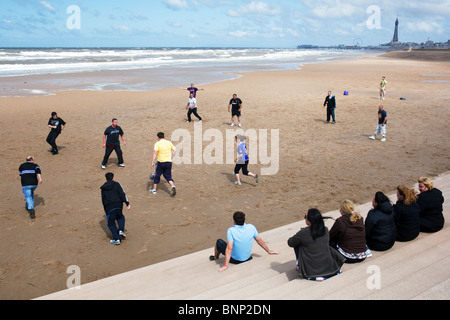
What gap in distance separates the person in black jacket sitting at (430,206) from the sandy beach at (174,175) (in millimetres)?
2647

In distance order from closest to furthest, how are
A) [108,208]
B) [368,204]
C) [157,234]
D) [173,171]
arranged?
[108,208] → [157,234] → [368,204] → [173,171]

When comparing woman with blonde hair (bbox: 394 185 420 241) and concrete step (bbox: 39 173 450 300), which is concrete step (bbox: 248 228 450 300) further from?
woman with blonde hair (bbox: 394 185 420 241)

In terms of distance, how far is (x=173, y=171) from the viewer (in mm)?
11266

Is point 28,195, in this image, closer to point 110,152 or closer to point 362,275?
point 110,152

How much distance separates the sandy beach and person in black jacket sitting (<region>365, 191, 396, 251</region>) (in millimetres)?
2526

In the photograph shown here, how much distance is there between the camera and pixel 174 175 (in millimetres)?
10914

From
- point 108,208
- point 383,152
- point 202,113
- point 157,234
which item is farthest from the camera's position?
point 202,113

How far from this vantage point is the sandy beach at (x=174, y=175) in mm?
6762

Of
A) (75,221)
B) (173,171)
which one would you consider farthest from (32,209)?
(173,171)

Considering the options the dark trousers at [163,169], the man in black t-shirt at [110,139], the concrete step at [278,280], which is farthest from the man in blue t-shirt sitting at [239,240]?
the man in black t-shirt at [110,139]

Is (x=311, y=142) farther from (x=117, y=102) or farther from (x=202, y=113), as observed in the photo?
(x=117, y=102)

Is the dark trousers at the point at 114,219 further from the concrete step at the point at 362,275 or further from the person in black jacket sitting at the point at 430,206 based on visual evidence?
the person in black jacket sitting at the point at 430,206

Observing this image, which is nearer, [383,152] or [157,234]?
[157,234]
